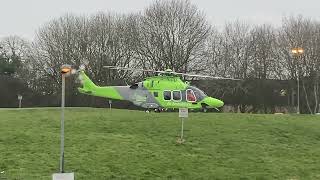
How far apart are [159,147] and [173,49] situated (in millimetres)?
44299

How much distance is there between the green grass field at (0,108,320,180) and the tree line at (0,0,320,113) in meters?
34.5

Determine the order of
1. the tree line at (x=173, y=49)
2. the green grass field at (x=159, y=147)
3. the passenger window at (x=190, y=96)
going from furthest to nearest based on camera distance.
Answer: the tree line at (x=173, y=49) → the passenger window at (x=190, y=96) → the green grass field at (x=159, y=147)

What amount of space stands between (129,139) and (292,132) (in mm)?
8285

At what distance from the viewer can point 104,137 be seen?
71.3 ft

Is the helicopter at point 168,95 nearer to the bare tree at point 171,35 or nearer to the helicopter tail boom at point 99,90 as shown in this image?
the helicopter tail boom at point 99,90

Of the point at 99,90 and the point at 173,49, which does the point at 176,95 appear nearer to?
the point at 99,90

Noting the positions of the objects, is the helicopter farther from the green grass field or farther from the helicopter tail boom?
the green grass field

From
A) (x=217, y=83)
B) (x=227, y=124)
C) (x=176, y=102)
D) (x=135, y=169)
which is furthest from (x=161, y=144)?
(x=217, y=83)

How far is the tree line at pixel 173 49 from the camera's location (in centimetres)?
6234

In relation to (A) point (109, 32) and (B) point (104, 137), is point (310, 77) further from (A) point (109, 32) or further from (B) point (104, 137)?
(B) point (104, 137)

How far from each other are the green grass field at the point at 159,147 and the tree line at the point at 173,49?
113ft

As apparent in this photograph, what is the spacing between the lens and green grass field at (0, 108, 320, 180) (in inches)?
661

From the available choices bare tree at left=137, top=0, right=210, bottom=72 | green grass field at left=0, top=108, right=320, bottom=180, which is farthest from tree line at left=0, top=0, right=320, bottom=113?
green grass field at left=0, top=108, right=320, bottom=180

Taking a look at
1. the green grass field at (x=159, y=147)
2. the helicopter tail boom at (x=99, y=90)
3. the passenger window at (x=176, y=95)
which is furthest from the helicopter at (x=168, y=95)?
the green grass field at (x=159, y=147)
